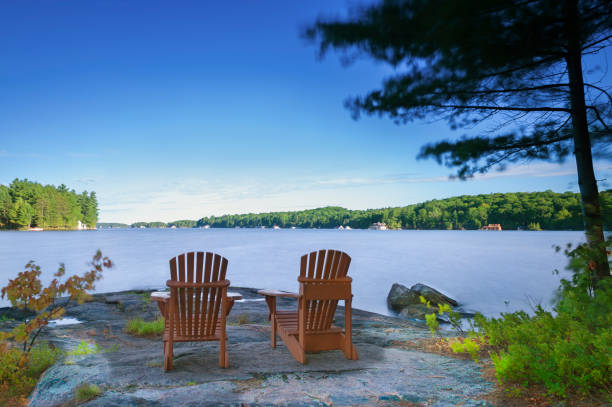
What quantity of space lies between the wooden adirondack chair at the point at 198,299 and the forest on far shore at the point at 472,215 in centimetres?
390

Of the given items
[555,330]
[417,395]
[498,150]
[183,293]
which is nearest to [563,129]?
[498,150]

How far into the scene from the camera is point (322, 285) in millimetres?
3857

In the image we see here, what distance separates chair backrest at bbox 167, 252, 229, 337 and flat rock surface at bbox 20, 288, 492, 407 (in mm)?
374

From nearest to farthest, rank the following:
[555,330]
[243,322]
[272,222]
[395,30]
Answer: [555,330] → [395,30] → [243,322] → [272,222]

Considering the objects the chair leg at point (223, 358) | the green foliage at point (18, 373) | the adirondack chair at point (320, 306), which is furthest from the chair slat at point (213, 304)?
the green foliage at point (18, 373)

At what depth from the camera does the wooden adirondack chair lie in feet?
11.9

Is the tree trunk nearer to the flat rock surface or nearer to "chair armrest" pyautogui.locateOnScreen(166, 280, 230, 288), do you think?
the flat rock surface

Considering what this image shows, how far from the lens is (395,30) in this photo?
14.8 ft

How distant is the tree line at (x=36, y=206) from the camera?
79062 millimetres

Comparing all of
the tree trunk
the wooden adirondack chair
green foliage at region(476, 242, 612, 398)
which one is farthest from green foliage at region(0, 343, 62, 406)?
the tree trunk

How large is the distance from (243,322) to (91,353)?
280cm

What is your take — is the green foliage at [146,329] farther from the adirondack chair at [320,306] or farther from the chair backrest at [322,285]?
the chair backrest at [322,285]

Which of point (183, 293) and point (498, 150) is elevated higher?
point (498, 150)

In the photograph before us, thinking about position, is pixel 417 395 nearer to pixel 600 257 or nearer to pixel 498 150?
pixel 600 257
